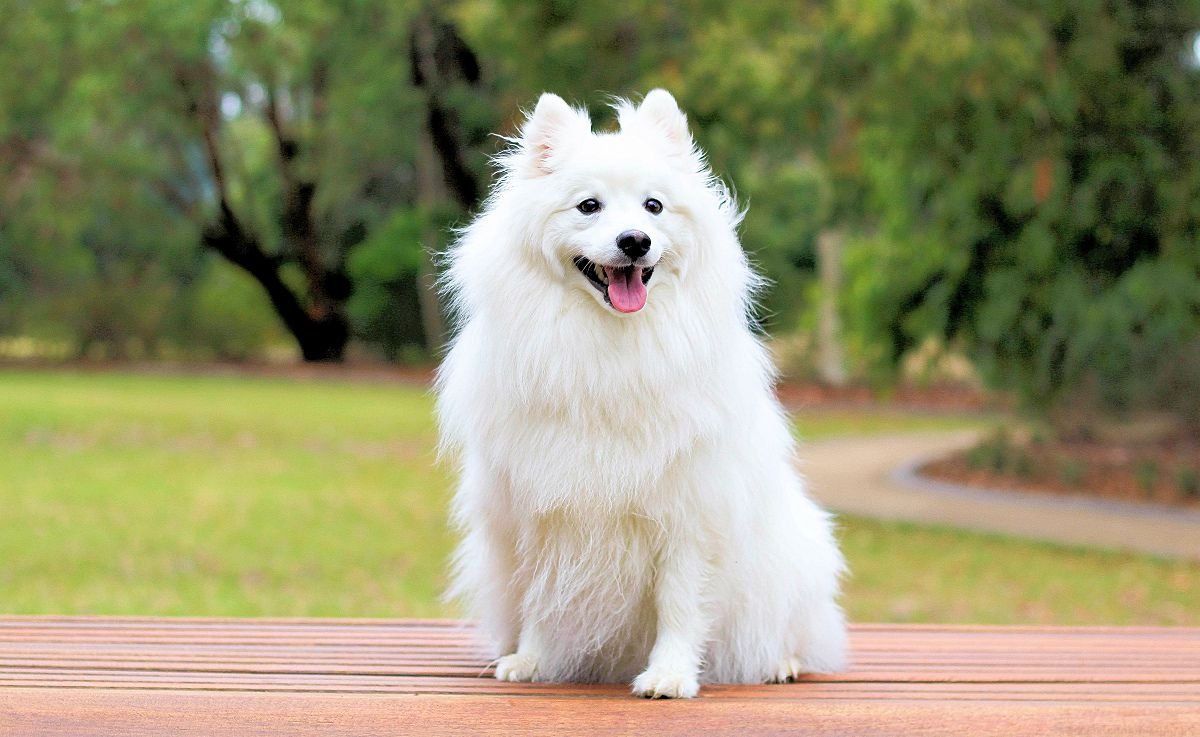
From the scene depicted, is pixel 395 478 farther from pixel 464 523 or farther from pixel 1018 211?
pixel 464 523

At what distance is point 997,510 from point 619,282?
9086mm

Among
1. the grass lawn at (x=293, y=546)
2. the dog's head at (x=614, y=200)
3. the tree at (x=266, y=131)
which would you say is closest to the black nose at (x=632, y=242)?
the dog's head at (x=614, y=200)

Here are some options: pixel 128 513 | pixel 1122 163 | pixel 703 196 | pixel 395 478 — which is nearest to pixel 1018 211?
pixel 1122 163

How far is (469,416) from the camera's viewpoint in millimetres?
3281

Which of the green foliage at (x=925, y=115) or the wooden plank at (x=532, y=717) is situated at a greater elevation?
the green foliage at (x=925, y=115)

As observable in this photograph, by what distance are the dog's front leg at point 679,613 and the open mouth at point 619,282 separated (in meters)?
0.63

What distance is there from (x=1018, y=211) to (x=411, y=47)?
16.5 metres

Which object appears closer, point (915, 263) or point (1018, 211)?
point (1018, 211)

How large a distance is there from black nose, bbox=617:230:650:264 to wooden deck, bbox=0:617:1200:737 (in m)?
1.07

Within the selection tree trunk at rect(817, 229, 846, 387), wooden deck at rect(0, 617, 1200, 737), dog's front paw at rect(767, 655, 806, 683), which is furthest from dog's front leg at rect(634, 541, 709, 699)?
tree trunk at rect(817, 229, 846, 387)

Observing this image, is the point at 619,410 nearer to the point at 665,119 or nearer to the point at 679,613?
the point at 679,613

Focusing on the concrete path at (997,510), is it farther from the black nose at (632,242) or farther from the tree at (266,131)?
the tree at (266,131)

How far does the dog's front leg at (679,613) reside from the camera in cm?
324

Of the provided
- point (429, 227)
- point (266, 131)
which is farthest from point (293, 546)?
point (266, 131)
